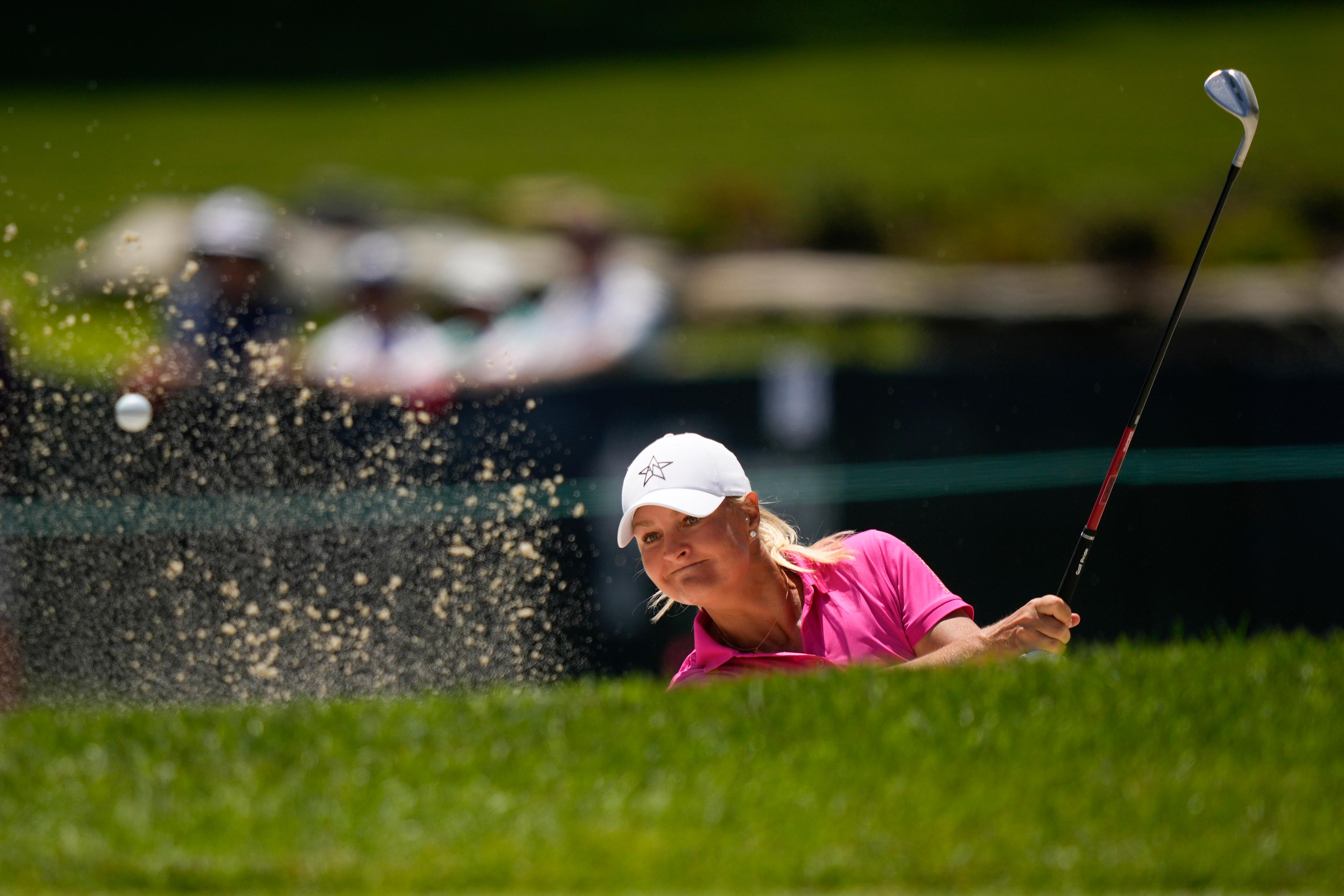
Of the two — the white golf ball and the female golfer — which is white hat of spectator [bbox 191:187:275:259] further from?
the female golfer

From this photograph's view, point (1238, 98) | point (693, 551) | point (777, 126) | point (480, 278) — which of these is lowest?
point (693, 551)

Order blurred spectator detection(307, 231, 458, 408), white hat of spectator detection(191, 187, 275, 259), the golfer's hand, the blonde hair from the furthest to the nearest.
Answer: blurred spectator detection(307, 231, 458, 408), white hat of spectator detection(191, 187, 275, 259), the blonde hair, the golfer's hand

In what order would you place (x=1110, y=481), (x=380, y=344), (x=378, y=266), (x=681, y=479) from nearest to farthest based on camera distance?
(x=681, y=479) < (x=1110, y=481) < (x=380, y=344) < (x=378, y=266)

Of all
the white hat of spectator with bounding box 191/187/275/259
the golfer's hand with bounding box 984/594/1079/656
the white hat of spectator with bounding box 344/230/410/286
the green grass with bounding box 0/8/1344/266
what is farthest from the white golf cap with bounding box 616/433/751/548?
the green grass with bounding box 0/8/1344/266

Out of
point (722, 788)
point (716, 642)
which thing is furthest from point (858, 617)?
point (722, 788)

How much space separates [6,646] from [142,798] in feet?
11.4

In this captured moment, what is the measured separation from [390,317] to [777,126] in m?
17.3

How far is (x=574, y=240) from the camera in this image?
9.30 metres

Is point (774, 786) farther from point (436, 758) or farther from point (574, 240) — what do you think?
point (574, 240)

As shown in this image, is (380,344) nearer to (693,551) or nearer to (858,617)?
(693,551)

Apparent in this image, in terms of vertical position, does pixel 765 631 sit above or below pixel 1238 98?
below

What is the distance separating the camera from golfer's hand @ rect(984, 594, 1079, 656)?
3.74 metres

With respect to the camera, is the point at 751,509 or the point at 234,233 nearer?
the point at 751,509

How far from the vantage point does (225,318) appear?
7215mm
